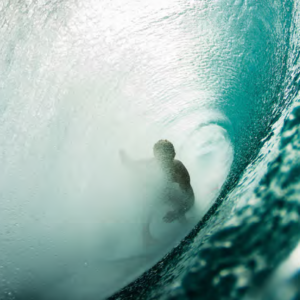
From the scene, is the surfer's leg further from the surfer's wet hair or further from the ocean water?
the surfer's wet hair

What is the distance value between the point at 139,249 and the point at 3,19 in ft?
9.57

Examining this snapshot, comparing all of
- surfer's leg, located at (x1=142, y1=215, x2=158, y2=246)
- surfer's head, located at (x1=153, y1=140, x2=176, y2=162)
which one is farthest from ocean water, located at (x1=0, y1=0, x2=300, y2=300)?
surfer's head, located at (x1=153, y1=140, x2=176, y2=162)

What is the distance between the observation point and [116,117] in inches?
119

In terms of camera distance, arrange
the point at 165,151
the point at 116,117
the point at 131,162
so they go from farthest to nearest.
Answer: the point at 116,117 → the point at 131,162 → the point at 165,151

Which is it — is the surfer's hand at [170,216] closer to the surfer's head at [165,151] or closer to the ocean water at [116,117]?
the ocean water at [116,117]

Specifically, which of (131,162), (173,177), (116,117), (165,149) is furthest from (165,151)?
(116,117)

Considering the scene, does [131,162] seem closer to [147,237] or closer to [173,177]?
[173,177]

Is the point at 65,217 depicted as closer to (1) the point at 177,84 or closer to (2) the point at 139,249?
(2) the point at 139,249

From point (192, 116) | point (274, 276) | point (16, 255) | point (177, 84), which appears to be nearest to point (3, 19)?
point (177, 84)

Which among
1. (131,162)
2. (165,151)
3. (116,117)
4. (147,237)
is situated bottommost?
(147,237)

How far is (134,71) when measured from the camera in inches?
129

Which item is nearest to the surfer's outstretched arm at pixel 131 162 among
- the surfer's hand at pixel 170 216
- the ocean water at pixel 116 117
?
the ocean water at pixel 116 117

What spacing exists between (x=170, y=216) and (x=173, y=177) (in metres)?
0.32

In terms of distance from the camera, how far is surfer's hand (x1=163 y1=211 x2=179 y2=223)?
2.36 meters
